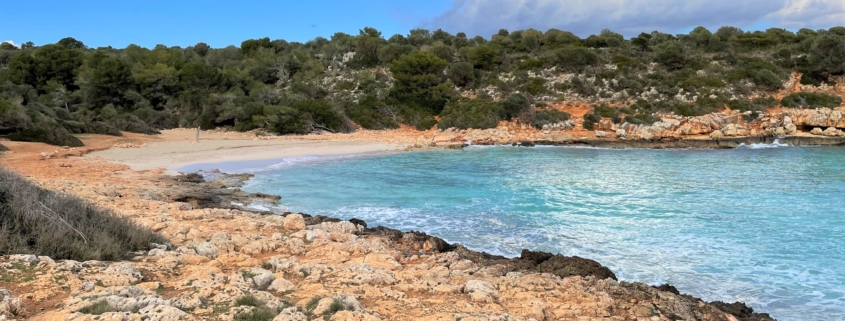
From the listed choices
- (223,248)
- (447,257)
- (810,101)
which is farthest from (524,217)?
(810,101)

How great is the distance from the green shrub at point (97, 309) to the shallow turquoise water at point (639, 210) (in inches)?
190

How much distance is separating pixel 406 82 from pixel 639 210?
80.4ft

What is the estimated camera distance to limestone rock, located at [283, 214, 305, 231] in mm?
7344

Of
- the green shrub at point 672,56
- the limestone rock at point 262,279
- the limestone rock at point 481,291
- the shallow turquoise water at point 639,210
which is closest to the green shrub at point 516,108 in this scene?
the shallow turquoise water at point 639,210

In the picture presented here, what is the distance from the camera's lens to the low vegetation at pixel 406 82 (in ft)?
90.9

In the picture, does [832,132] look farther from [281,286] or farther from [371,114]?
[281,286]

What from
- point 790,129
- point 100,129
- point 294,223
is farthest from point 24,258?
point 790,129

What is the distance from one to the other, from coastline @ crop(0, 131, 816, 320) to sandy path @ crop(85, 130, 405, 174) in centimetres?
649

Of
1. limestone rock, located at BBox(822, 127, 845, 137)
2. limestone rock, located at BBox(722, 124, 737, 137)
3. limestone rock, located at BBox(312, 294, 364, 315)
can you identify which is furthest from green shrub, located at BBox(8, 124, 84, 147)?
limestone rock, located at BBox(822, 127, 845, 137)

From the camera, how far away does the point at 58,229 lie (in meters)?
4.90

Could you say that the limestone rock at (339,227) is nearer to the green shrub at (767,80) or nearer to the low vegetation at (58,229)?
the low vegetation at (58,229)

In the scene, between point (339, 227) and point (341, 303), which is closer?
point (341, 303)

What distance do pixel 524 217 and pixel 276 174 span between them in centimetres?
769

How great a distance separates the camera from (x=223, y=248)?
19.0 ft
